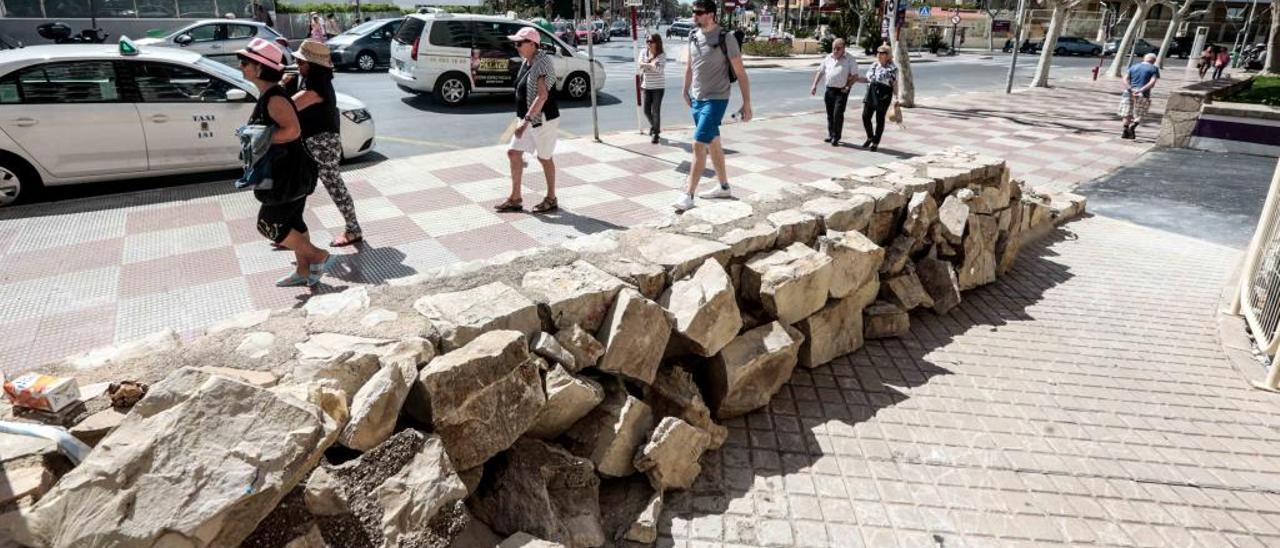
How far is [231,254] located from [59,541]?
3.93m

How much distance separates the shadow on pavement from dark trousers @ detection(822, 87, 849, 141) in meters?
5.69

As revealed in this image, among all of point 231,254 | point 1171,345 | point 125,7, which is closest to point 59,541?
point 231,254

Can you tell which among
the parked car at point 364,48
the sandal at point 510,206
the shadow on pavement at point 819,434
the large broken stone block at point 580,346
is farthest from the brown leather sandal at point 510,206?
the parked car at point 364,48

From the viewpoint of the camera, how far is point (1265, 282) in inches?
208

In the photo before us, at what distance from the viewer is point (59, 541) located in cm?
192

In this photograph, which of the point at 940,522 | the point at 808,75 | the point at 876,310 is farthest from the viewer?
the point at 808,75

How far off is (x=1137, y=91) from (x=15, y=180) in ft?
53.5

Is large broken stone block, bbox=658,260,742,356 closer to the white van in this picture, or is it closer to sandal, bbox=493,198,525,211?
sandal, bbox=493,198,525,211

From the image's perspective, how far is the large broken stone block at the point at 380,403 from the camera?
8.05 ft

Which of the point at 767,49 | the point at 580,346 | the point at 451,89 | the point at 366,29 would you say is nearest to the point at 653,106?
the point at 451,89

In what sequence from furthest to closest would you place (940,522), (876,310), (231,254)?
(231,254), (876,310), (940,522)

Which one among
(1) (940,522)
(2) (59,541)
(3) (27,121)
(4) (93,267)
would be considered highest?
(3) (27,121)

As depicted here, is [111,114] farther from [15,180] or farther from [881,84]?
[881,84]

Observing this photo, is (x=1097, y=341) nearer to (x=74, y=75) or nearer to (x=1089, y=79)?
(x=74, y=75)
